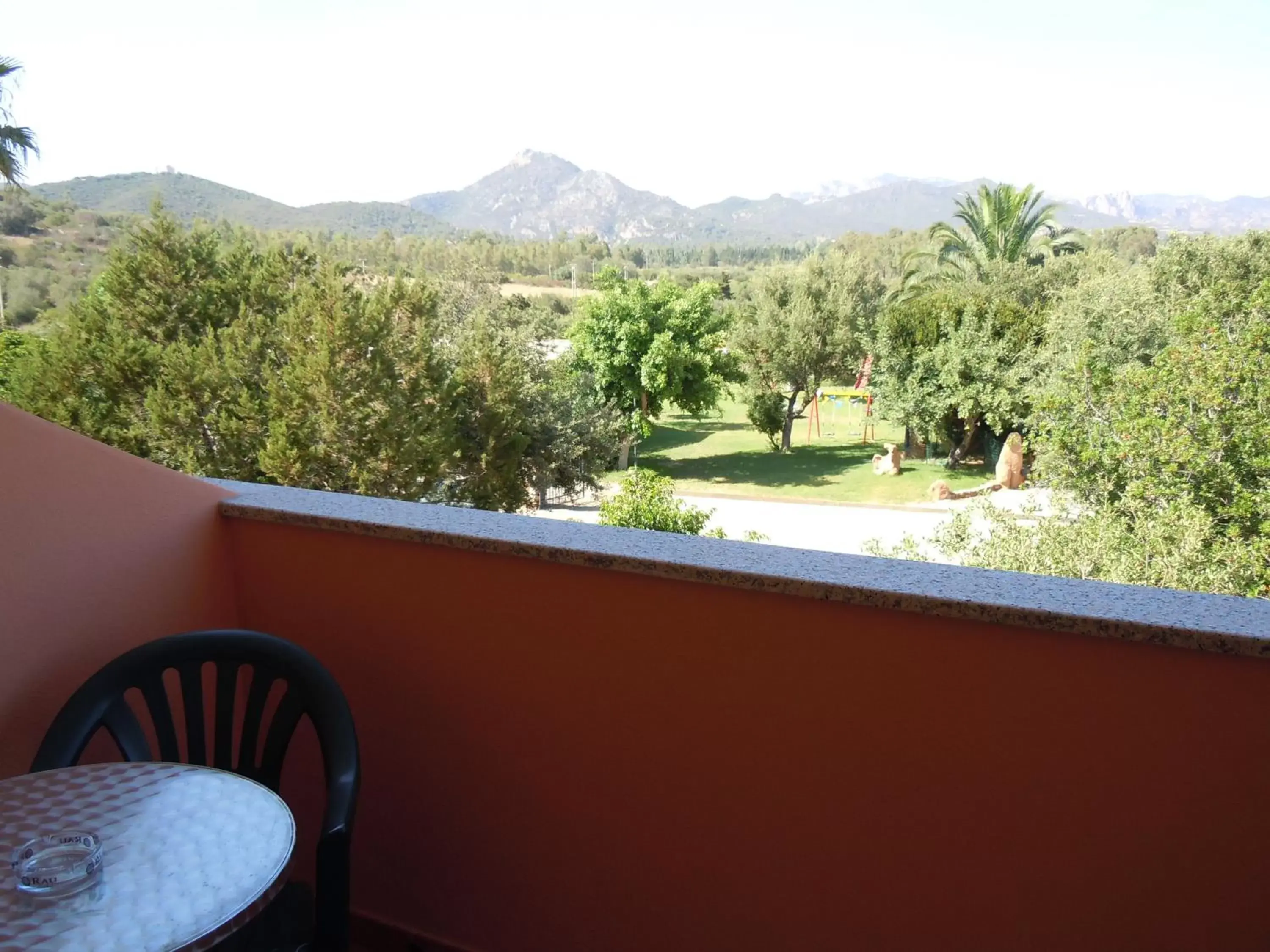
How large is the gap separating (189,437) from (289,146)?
63.8ft

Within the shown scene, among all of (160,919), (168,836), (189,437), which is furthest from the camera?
(189,437)

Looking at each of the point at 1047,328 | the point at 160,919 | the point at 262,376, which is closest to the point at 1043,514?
the point at 1047,328

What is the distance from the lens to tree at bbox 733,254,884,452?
20172 millimetres

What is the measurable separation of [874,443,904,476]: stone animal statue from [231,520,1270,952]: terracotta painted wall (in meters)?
17.3

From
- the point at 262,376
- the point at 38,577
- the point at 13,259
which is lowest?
the point at 262,376

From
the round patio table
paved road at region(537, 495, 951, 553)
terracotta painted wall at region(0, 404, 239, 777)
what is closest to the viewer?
the round patio table

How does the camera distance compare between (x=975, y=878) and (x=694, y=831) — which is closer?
(x=975, y=878)

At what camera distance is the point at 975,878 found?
1.20 m

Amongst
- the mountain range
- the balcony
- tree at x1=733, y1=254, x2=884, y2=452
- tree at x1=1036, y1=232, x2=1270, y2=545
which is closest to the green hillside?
the mountain range

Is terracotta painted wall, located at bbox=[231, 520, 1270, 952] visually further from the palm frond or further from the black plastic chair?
the palm frond

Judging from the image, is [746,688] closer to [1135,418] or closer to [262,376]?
[1135,418]

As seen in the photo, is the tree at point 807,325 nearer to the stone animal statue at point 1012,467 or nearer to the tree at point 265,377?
the stone animal statue at point 1012,467

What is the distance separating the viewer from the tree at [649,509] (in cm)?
685

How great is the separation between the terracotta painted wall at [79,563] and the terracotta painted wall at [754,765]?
4.7 inches
